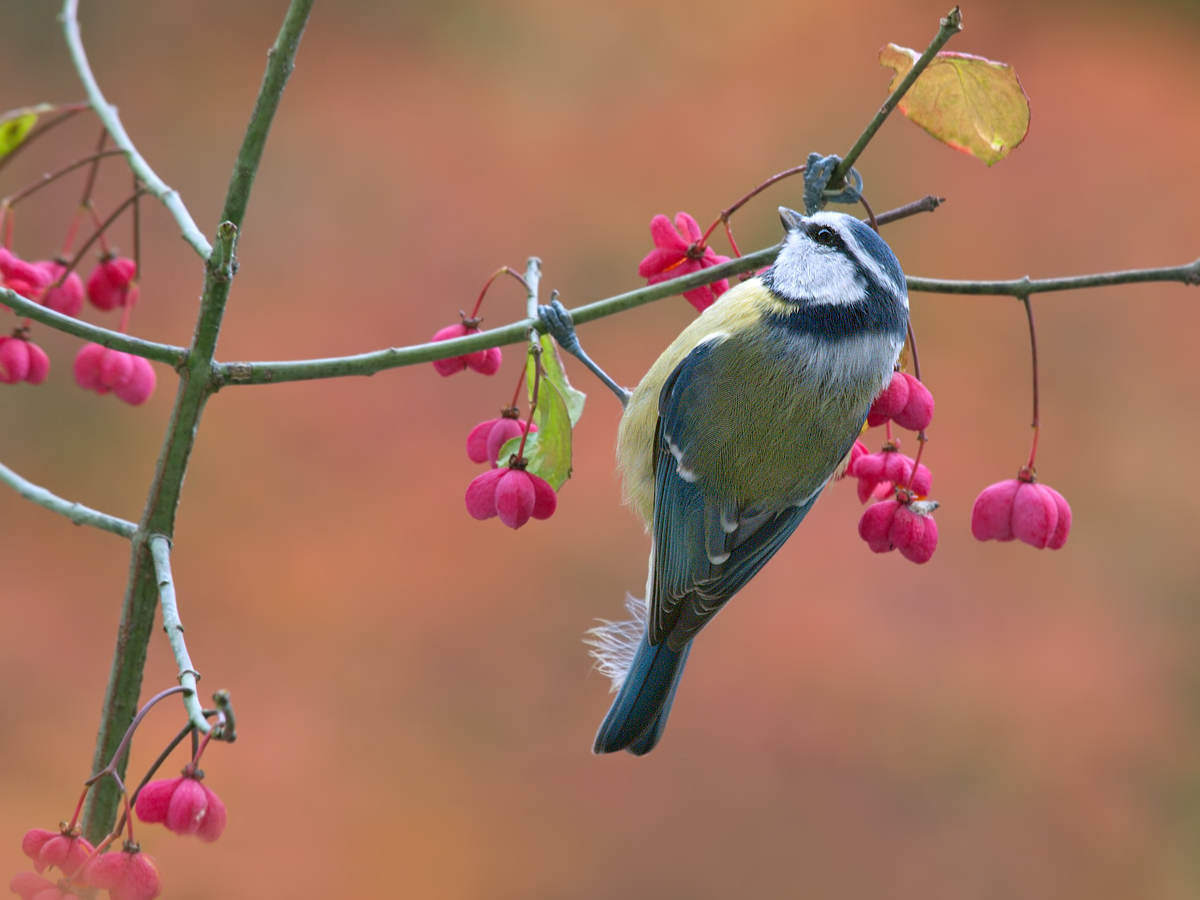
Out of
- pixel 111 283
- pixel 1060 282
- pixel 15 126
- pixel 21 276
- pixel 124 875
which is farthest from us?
pixel 111 283

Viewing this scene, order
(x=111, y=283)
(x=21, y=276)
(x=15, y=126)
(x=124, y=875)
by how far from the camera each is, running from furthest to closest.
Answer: (x=111, y=283)
(x=21, y=276)
(x=15, y=126)
(x=124, y=875)

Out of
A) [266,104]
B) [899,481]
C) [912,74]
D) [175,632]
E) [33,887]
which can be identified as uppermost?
[912,74]

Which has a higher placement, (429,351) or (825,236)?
(825,236)

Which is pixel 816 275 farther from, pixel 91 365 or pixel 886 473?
pixel 91 365

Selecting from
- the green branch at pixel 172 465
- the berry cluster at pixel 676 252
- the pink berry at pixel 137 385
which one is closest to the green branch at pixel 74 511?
the green branch at pixel 172 465

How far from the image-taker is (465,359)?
3.07 feet

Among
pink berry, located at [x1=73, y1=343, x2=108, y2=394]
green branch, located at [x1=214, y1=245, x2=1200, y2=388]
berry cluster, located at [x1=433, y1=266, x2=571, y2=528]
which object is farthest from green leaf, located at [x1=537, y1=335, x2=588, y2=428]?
pink berry, located at [x1=73, y1=343, x2=108, y2=394]

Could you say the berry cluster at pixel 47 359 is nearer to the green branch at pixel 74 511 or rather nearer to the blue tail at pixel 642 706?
the green branch at pixel 74 511

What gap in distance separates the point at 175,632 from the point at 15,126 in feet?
1.61

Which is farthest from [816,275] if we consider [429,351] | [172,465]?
[172,465]

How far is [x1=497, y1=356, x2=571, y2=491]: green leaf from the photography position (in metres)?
0.86

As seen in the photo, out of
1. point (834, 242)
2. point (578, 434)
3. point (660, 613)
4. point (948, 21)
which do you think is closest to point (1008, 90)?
point (948, 21)

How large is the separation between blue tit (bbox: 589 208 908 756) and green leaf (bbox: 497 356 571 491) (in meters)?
0.21

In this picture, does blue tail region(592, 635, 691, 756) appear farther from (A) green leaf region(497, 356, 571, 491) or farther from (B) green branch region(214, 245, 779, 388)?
(B) green branch region(214, 245, 779, 388)
